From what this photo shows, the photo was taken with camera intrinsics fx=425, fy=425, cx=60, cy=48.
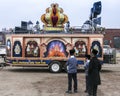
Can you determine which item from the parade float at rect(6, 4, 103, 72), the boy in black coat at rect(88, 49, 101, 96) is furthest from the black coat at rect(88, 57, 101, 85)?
the parade float at rect(6, 4, 103, 72)

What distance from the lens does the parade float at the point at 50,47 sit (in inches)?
1116

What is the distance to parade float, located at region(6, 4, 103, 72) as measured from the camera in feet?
93.0

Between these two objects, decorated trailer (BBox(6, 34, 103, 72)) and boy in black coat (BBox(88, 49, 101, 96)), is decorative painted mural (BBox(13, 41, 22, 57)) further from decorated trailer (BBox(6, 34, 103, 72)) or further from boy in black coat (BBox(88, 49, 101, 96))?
boy in black coat (BBox(88, 49, 101, 96))

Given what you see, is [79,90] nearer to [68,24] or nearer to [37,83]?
[37,83]

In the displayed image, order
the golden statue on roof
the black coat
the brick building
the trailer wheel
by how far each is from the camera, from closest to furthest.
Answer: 1. the black coat
2. the trailer wheel
3. the golden statue on roof
4. the brick building

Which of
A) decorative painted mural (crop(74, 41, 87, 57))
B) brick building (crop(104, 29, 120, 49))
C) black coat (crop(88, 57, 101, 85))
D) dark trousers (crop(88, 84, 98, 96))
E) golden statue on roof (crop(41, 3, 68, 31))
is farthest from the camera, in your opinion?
brick building (crop(104, 29, 120, 49))

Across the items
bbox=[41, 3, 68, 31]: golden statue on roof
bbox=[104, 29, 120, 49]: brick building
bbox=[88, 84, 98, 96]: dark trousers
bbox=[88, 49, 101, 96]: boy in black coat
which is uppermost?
bbox=[104, 29, 120, 49]: brick building

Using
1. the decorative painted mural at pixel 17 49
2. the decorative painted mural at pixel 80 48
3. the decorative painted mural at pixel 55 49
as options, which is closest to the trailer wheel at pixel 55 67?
the decorative painted mural at pixel 55 49

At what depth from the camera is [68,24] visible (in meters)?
30.5

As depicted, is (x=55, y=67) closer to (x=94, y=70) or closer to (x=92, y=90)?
(x=92, y=90)

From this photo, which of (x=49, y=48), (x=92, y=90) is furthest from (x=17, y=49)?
(x=92, y=90)

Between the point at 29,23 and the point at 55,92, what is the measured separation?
555 inches

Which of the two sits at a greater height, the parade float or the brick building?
the brick building

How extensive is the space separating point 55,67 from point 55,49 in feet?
3.96
